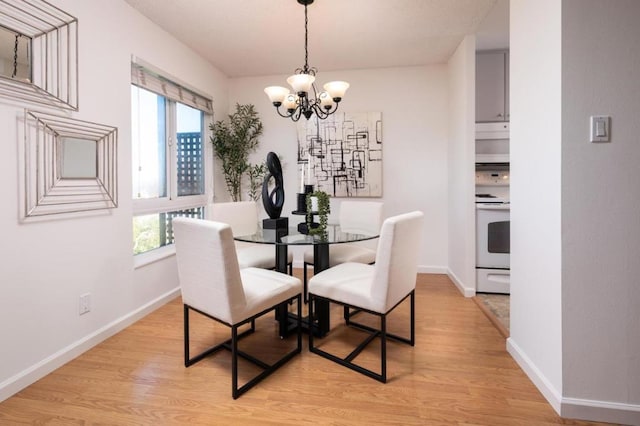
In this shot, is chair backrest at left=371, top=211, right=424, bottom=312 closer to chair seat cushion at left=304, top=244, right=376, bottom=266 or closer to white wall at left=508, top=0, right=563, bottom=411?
white wall at left=508, top=0, right=563, bottom=411

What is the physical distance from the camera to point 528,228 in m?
1.81

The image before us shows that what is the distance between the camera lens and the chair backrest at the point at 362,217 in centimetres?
302

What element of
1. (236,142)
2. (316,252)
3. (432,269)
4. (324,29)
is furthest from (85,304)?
(432,269)

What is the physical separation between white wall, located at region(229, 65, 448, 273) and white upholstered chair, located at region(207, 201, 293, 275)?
1.30 metres

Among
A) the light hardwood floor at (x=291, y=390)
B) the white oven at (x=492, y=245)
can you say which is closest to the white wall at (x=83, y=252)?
the light hardwood floor at (x=291, y=390)

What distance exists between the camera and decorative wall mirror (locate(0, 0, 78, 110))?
1673 millimetres

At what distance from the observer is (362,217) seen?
3119mm

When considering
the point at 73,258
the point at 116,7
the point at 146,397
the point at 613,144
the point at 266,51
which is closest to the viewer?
the point at 613,144

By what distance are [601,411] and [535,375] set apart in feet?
0.95

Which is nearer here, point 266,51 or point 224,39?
point 224,39

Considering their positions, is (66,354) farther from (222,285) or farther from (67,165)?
(222,285)

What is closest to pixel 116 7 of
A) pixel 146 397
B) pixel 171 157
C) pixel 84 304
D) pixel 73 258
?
pixel 171 157

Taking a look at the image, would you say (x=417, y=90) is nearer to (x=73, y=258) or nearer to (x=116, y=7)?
(x=116, y=7)

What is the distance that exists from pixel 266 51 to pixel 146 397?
3.15 m
